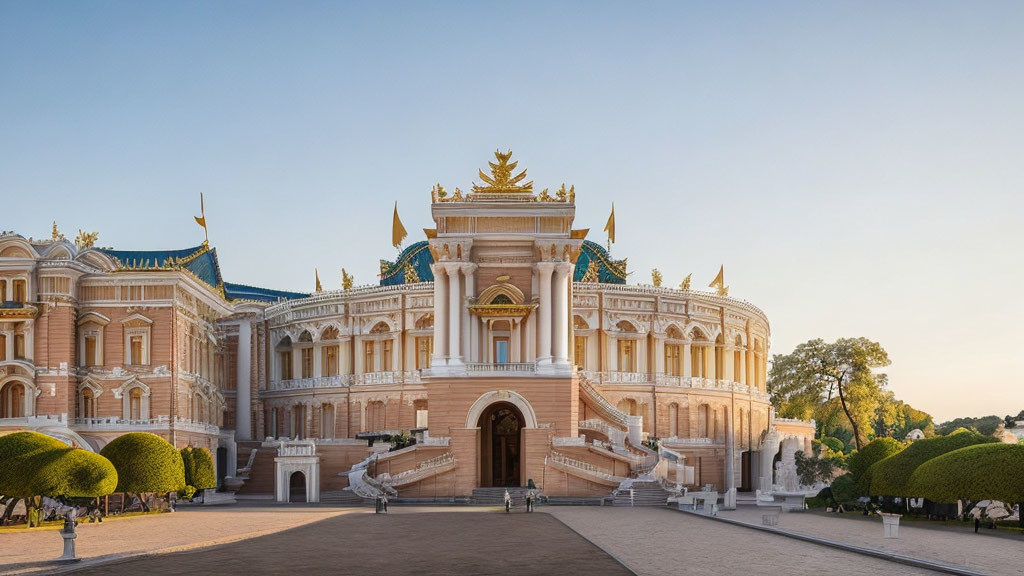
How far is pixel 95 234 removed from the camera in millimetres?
57938

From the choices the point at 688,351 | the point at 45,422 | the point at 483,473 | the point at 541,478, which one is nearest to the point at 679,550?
the point at 541,478

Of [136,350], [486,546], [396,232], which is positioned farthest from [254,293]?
[486,546]

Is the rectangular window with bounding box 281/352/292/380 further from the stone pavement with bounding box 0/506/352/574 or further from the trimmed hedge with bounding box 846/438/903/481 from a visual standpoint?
the trimmed hedge with bounding box 846/438/903/481

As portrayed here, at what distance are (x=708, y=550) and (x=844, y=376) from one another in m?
51.4

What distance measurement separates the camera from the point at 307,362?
74625 mm

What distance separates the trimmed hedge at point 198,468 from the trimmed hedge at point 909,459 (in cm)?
2839

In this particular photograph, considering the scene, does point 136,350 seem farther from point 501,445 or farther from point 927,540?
point 927,540

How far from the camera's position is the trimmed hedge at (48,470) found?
37281 millimetres

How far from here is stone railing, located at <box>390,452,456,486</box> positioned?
164 ft

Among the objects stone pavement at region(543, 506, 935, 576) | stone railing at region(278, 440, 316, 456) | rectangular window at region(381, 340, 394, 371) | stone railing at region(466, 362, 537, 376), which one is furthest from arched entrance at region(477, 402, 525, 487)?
rectangular window at region(381, 340, 394, 371)

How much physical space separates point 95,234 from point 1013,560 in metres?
46.8

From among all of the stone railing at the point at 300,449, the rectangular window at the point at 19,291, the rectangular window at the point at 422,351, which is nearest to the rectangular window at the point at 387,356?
the rectangular window at the point at 422,351

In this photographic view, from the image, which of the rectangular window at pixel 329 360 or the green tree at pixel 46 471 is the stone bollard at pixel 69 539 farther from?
the rectangular window at pixel 329 360

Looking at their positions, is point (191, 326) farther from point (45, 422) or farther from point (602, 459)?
point (602, 459)
